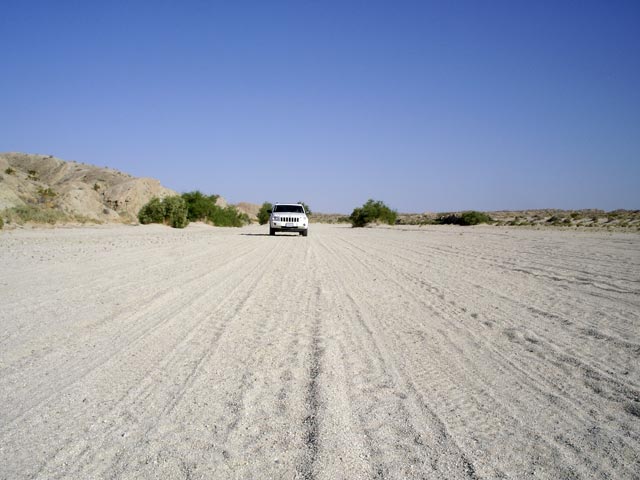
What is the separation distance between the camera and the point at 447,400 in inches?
169

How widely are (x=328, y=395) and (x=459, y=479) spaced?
152cm

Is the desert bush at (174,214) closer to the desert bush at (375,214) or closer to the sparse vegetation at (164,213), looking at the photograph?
the sparse vegetation at (164,213)

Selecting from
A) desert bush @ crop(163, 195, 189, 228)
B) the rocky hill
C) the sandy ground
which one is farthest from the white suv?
the sandy ground

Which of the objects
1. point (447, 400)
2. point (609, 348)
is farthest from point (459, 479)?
point (609, 348)

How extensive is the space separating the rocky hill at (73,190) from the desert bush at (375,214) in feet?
89.4

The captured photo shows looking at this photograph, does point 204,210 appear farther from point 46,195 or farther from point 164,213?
point 46,195

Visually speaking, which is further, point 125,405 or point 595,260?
point 595,260

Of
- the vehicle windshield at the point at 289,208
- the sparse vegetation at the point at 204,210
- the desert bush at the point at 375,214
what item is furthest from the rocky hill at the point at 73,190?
the desert bush at the point at 375,214

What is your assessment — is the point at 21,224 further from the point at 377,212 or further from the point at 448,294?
the point at 377,212

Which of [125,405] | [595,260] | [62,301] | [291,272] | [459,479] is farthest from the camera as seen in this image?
[595,260]

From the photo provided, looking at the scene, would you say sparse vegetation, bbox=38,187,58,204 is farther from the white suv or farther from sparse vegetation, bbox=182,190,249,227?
the white suv

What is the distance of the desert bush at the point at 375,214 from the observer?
71125 mm

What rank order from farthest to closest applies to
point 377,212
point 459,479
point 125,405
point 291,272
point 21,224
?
point 377,212
point 21,224
point 291,272
point 125,405
point 459,479

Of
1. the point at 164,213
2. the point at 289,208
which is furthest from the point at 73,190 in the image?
the point at 289,208
